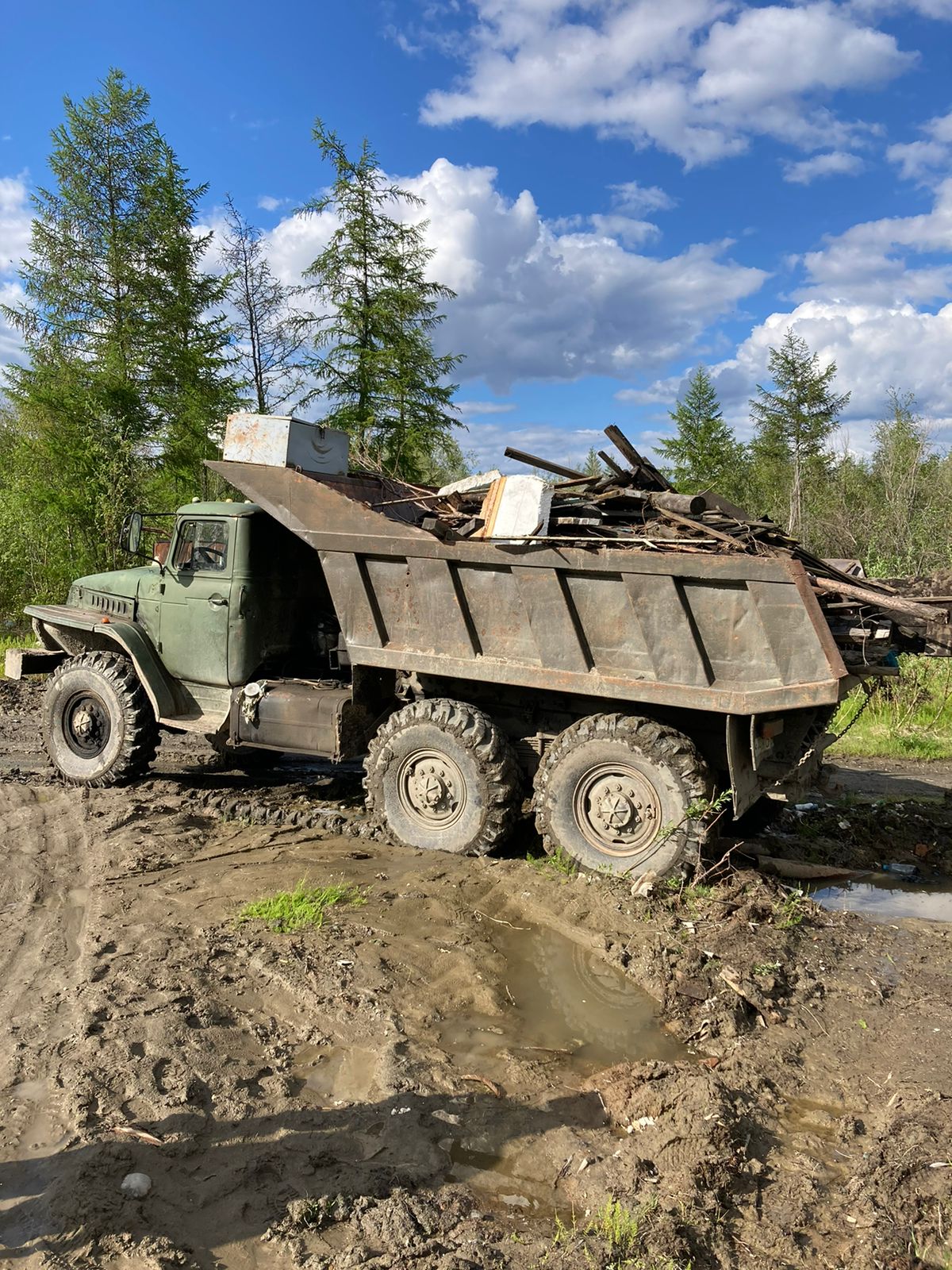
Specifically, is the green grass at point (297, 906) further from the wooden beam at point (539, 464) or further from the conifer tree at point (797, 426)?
the conifer tree at point (797, 426)

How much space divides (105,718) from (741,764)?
557 centimetres

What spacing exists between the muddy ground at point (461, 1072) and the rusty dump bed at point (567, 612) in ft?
4.48

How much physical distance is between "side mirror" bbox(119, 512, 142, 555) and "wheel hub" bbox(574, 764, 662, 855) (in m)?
4.52

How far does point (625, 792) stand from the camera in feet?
18.3

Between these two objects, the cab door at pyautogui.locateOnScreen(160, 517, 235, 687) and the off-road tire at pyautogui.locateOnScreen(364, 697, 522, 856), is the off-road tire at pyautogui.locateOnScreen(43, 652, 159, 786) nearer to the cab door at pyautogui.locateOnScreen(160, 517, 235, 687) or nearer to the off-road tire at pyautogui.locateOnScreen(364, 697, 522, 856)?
the cab door at pyautogui.locateOnScreen(160, 517, 235, 687)

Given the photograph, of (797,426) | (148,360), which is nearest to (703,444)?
(797,426)

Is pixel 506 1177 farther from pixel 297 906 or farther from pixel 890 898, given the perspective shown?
pixel 890 898

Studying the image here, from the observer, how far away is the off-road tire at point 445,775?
6012 mm

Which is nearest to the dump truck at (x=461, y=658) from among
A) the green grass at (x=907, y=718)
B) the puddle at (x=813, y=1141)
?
the puddle at (x=813, y=1141)

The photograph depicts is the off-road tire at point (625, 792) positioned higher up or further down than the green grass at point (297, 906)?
higher up

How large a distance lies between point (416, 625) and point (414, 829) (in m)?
1.52

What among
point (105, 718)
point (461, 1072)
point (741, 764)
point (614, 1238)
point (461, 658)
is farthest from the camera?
point (105, 718)

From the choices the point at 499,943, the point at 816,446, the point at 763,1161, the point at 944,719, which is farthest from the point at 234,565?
the point at 816,446

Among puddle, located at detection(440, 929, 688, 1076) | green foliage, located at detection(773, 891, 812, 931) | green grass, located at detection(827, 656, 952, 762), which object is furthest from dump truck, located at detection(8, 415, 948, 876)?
green grass, located at detection(827, 656, 952, 762)
